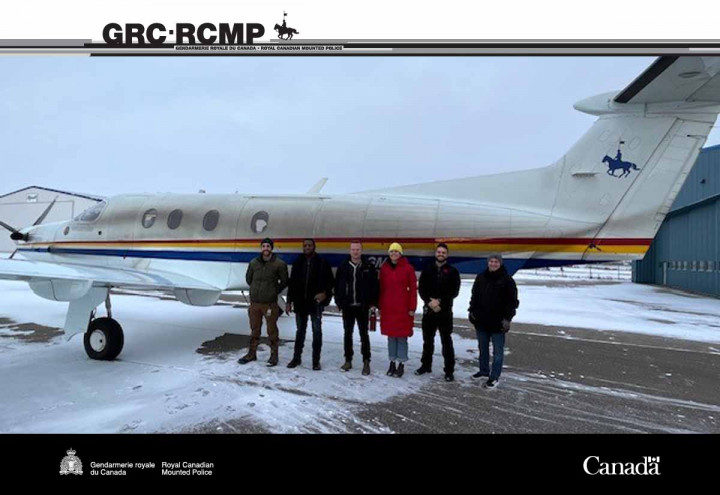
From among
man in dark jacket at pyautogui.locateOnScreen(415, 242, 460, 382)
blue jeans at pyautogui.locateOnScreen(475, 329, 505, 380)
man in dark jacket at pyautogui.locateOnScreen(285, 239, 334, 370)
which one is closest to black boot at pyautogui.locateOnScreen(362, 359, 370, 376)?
man in dark jacket at pyautogui.locateOnScreen(285, 239, 334, 370)

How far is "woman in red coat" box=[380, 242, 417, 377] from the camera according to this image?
5635 millimetres

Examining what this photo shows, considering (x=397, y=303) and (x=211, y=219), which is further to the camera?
(x=211, y=219)

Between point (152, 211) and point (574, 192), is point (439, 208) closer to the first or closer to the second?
point (574, 192)

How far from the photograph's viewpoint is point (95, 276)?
20.1ft

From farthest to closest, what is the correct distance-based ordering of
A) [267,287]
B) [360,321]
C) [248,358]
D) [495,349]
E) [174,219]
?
[174,219] < [248,358] < [267,287] < [360,321] < [495,349]

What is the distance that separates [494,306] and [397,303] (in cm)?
132

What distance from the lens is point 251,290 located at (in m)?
6.17

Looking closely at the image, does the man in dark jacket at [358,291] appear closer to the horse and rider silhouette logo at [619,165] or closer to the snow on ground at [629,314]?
the horse and rider silhouette logo at [619,165]

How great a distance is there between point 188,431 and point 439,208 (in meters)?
4.81

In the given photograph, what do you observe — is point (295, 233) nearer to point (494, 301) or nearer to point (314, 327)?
point (314, 327)

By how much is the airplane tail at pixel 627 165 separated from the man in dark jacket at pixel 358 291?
258cm
